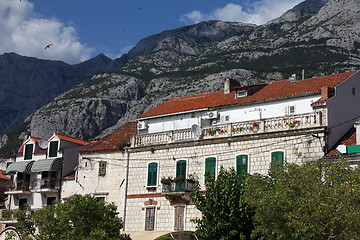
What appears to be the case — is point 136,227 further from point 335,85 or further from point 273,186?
point 335,85

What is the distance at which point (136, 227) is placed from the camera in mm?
38812

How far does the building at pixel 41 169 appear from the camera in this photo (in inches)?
1887

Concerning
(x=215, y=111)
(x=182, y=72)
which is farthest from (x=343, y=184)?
(x=182, y=72)

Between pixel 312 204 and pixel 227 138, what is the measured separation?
43.0ft

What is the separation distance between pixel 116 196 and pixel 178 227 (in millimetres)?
7043

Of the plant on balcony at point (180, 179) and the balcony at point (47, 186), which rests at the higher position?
the plant on balcony at point (180, 179)

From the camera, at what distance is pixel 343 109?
35188 mm

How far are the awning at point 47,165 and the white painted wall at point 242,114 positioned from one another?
34.8 feet

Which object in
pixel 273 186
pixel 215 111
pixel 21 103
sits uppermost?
pixel 21 103

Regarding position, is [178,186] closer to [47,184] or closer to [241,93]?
[241,93]

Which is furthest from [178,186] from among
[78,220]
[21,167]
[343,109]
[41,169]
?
[21,167]

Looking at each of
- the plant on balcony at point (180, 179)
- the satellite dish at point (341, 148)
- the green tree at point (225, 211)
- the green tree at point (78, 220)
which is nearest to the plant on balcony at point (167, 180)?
the plant on balcony at point (180, 179)

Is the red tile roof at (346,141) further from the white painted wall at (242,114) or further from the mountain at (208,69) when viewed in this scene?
the mountain at (208,69)

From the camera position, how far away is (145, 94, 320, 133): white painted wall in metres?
35.8
